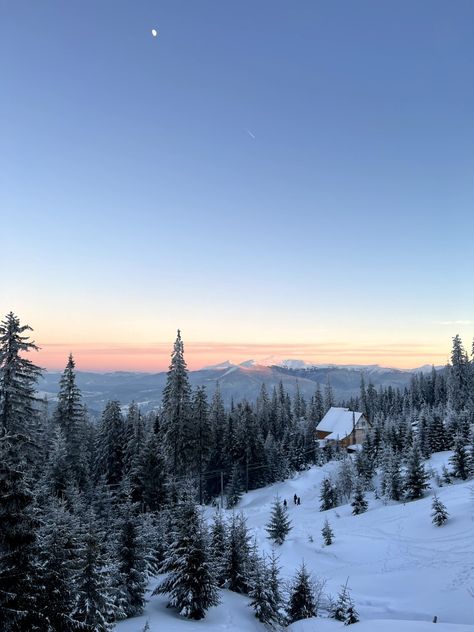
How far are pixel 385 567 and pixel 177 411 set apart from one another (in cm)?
2723

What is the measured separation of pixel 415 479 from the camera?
39281mm

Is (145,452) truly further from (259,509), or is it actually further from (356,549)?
(356,549)

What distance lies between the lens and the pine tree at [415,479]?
3900 centimetres

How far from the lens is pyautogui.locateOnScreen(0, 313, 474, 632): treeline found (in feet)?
35.3

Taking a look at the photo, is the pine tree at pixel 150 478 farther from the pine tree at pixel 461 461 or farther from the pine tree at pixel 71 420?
the pine tree at pixel 461 461

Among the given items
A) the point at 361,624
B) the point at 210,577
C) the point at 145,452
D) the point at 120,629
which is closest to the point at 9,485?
the point at 120,629

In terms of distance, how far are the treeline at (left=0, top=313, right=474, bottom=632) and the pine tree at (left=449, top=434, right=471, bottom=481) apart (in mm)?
362

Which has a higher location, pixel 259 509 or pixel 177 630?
pixel 177 630

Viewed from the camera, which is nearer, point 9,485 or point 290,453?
point 9,485

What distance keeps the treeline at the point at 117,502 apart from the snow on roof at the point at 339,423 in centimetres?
1719

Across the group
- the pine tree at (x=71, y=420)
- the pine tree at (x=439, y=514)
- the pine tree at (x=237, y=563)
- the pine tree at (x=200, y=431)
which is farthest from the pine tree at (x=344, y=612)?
the pine tree at (x=200, y=431)

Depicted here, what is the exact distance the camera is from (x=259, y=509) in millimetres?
51781

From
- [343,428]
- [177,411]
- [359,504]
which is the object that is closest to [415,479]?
[359,504]

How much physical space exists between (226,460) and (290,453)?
1307 cm
